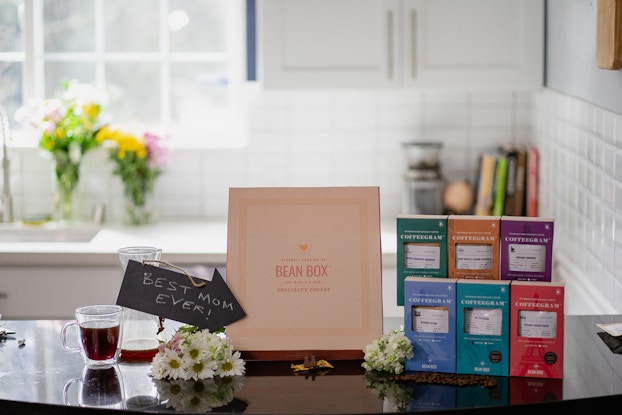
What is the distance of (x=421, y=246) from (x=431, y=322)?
0.16 meters

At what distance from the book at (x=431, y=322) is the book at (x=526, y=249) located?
0.13 m

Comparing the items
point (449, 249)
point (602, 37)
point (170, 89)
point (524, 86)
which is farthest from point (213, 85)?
point (449, 249)

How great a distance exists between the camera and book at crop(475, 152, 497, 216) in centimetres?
415

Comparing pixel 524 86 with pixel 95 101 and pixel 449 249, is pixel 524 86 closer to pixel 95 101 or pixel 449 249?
pixel 95 101

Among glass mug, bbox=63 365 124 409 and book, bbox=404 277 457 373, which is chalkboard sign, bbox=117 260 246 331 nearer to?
glass mug, bbox=63 365 124 409

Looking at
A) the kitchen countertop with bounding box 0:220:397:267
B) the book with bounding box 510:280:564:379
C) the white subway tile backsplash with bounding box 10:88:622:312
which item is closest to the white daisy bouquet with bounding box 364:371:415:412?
the book with bounding box 510:280:564:379

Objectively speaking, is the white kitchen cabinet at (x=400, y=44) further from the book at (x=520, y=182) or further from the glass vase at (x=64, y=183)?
the glass vase at (x=64, y=183)

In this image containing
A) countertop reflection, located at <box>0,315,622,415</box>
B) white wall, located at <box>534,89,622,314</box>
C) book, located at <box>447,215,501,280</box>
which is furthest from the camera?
white wall, located at <box>534,89,622,314</box>

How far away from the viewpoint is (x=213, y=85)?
446 cm

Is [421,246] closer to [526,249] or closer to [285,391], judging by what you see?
[526,249]

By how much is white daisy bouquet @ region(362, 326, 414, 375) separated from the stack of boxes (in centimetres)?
2

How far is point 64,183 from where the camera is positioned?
13.8ft

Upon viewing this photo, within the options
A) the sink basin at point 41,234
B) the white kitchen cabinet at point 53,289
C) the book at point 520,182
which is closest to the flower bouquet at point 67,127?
the sink basin at point 41,234

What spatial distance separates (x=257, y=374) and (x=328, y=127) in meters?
2.55
